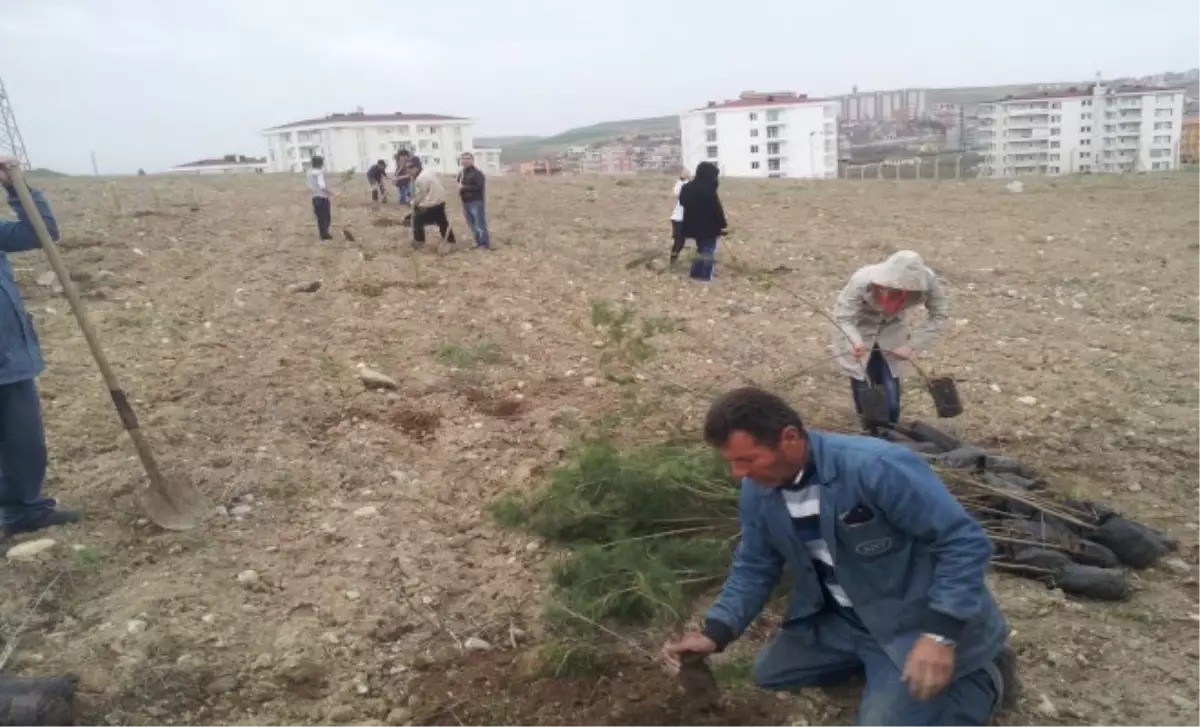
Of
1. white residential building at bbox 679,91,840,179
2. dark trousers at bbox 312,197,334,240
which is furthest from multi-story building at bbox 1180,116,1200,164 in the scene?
dark trousers at bbox 312,197,334,240

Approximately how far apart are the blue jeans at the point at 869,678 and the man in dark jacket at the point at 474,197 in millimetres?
8155

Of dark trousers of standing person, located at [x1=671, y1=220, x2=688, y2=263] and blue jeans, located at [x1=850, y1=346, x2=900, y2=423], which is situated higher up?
dark trousers of standing person, located at [x1=671, y1=220, x2=688, y2=263]

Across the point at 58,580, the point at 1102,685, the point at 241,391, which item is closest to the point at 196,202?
the point at 241,391

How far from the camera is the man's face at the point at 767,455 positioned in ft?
7.13

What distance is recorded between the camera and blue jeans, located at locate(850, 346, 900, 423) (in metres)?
4.34

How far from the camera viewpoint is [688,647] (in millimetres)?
2475

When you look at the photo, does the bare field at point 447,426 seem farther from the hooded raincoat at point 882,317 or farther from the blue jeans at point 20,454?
the hooded raincoat at point 882,317

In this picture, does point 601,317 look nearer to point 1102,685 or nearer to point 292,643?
point 292,643

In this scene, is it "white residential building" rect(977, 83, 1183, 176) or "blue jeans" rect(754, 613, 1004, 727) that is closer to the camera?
"blue jeans" rect(754, 613, 1004, 727)

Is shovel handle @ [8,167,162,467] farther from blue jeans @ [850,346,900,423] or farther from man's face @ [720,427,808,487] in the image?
blue jeans @ [850,346,900,423]

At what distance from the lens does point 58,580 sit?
3.47 m

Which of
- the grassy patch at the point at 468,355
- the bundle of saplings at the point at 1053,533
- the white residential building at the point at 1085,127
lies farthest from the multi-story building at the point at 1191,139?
the bundle of saplings at the point at 1053,533

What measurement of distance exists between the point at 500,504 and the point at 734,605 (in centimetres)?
171

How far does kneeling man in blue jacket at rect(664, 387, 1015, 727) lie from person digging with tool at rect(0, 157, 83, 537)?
2.95 metres
